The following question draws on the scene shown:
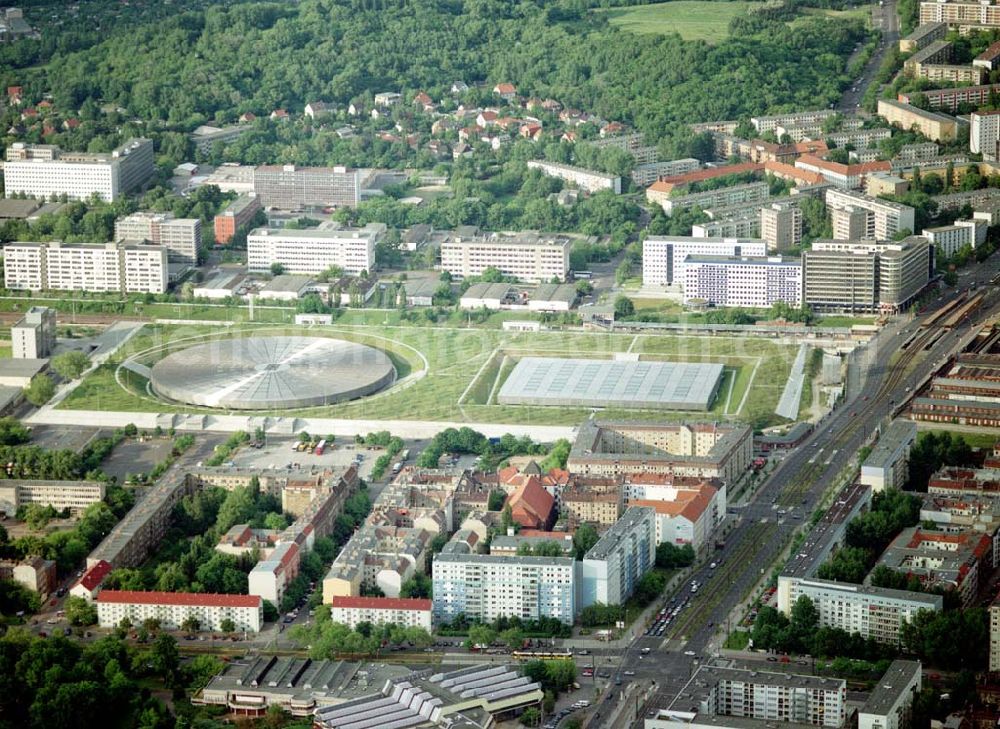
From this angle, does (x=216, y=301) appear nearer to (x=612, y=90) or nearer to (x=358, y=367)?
(x=358, y=367)

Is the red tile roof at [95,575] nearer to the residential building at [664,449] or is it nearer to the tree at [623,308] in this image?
the residential building at [664,449]

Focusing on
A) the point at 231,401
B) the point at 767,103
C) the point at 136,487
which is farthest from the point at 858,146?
the point at 136,487

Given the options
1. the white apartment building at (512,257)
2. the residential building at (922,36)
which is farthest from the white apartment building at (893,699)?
the residential building at (922,36)

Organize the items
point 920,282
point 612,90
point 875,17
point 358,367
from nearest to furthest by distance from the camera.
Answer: point 358,367, point 920,282, point 612,90, point 875,17

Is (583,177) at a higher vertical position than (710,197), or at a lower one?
higher

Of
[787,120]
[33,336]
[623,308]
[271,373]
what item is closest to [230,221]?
[33,336]

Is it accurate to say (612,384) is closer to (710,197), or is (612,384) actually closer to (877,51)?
(710,197)
